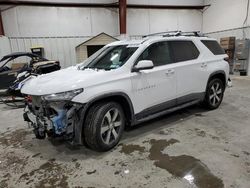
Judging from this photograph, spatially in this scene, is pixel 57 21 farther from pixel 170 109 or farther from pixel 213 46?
pixel 170 109

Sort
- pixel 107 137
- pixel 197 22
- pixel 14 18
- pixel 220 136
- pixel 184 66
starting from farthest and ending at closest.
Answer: pixel 197 22
pixel 14 18
pixel 184 66
pixel 220 136
pixel 107 137

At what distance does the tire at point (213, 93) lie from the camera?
4.29 m

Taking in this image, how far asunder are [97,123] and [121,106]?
507mm

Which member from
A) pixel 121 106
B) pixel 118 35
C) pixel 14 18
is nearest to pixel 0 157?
pixel 121 106

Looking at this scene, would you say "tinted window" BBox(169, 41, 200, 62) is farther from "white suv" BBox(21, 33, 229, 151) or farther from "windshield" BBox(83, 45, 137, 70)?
"windshield" BBox(83, 45, 137, 70)

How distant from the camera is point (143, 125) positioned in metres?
3.84

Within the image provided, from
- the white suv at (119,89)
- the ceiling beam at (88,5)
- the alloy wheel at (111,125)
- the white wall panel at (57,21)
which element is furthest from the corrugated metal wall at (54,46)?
the alloy wheel at (111,125)

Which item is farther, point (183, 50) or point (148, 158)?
point (183, 50)

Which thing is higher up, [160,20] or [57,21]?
[160,20]

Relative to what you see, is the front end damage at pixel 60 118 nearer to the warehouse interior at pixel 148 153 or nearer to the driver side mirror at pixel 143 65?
the warehouse interior at pixel 148 153

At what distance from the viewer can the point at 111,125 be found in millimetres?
2939

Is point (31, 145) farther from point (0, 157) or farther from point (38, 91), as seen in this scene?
point (38, 91)

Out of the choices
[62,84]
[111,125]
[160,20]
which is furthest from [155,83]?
[160,20]

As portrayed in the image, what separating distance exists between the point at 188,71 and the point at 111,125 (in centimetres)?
174
